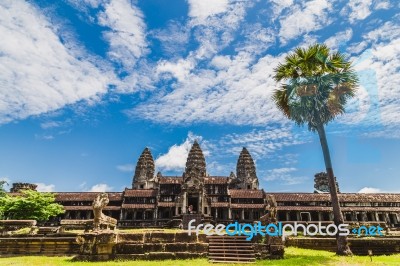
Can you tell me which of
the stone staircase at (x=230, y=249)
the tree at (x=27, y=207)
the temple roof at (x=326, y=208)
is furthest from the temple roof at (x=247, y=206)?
the stone staircase at (x=230, y=249)

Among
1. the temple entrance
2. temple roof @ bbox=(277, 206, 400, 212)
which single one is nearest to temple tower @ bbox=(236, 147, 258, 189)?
temple roof @ bbox=(277, 206, 400, 212)

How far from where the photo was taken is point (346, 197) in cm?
5325

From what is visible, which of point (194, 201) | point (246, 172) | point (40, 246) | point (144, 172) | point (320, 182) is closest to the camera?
point (40, 246)

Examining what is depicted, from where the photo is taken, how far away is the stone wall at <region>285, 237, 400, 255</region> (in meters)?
17.6

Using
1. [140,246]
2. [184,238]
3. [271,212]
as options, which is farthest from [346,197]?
[140,246]

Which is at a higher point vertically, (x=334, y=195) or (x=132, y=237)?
(x=334, y=195)

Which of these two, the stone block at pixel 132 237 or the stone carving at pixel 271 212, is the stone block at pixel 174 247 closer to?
the stone block at pixel 132 237

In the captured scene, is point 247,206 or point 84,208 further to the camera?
point 84,208

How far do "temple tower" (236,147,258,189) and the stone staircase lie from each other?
52165mm

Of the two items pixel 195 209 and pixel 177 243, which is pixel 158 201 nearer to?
pixel 195 209

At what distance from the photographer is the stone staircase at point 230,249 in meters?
15.0

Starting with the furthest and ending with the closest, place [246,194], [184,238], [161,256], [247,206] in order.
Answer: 1. [246,194]
2. [247,206]
3. [184,238]
4. [161,256]

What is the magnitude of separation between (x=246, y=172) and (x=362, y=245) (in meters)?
53.8

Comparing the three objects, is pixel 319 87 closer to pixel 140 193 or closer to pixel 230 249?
pixel 230 249
